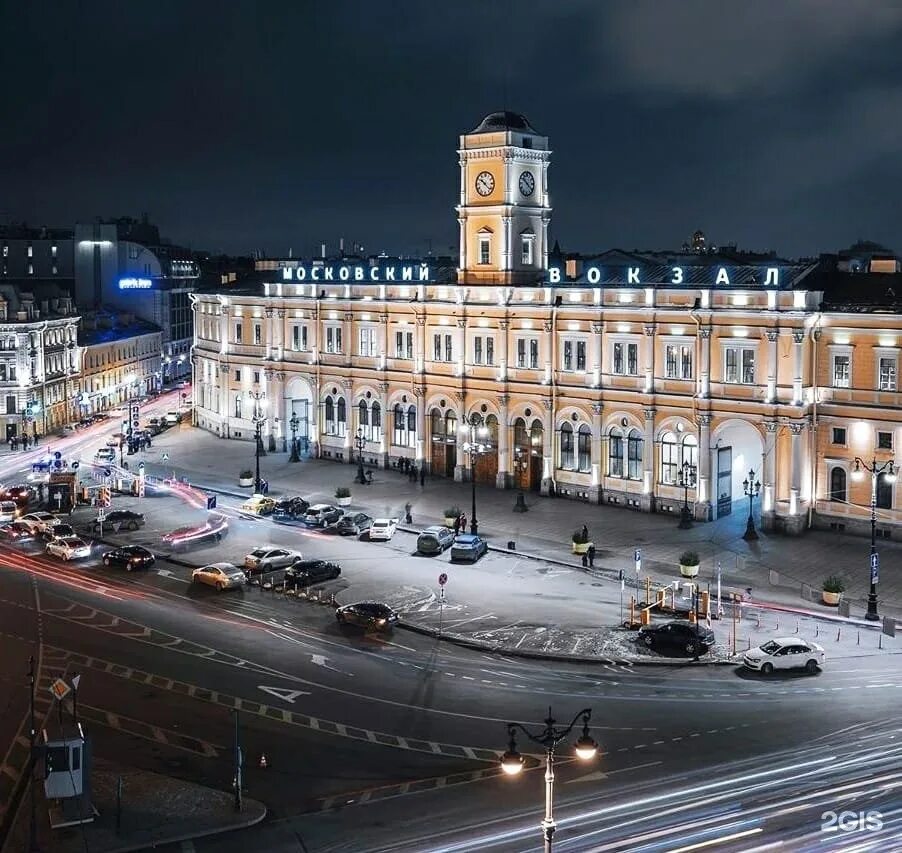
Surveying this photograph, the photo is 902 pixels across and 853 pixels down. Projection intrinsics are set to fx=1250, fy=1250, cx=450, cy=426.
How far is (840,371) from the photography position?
76500 millimetres

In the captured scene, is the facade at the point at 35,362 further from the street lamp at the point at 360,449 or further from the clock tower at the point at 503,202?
the clock tower at the point at 503,202

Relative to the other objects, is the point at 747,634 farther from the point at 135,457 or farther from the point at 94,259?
the point at 94,259

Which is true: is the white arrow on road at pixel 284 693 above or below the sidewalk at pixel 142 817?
below

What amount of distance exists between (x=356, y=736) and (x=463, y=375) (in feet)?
180

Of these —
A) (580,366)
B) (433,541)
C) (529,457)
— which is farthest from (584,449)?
(433,541)

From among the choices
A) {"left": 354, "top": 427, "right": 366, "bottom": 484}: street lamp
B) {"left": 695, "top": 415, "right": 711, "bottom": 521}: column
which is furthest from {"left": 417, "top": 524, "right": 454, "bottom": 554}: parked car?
{"left": 354, "top": 427, "right": 366, "bottom": 484}: street lamp

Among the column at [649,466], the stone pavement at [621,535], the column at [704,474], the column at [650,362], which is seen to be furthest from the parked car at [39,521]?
the column at [704,474]

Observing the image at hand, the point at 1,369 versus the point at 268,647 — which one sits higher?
the point at 1,369

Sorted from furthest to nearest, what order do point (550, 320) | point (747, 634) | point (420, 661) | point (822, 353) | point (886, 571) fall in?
point (550, 320) → point (822, 353) → point (886, 571) → point (747, 634) → point (420, 661)

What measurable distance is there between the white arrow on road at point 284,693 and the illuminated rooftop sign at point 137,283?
133 metres

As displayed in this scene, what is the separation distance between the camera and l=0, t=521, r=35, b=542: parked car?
79000 millimetres

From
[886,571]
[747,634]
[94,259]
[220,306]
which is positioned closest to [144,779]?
[747,634]

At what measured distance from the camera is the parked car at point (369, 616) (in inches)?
2238

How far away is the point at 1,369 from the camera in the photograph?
11769cm
